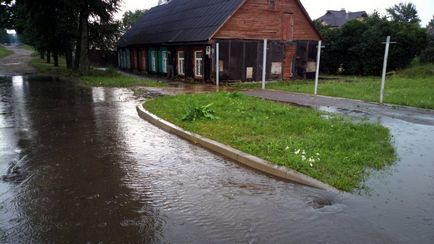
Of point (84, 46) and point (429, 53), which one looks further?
point (429, 53)

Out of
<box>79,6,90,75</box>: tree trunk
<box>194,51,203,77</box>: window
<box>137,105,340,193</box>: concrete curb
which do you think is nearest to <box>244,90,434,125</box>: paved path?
<box>137,105,340,193</box>: concrete curb

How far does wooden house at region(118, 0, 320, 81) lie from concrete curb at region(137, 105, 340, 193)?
14.8m

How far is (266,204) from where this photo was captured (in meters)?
5.27

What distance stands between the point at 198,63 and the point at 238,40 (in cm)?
302

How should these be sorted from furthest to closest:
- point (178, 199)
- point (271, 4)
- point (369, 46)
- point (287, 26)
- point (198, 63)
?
point (369, 46), point (287, 26), point (271, 4), point (198, 63), point (178, 199)

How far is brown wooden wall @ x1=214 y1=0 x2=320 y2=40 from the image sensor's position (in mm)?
24234

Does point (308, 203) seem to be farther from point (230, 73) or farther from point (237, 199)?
point (230, 73)

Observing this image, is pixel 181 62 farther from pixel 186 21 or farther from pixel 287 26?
pixel 287 26

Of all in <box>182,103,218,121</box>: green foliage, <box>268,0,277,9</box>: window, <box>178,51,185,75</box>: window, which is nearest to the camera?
<box>182,103,218,121</box>: green foliage

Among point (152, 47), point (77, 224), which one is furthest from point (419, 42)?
point (77, 224)

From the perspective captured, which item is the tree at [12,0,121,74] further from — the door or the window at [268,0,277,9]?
the door

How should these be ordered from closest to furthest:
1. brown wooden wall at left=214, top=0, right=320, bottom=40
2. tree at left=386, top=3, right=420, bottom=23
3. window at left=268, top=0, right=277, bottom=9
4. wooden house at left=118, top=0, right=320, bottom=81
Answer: wooden house at left=118, top=0, right=320, bottom=81 → brown wooden wall at left=214, top=0, right=320, bottom=40 → window at left=268, top=0, right=277, bottom=9 → tree at left=386, top=3, right=420, bottom=23

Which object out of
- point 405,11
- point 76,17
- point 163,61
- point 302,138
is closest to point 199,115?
point 302,138

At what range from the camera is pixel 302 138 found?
8078mm
